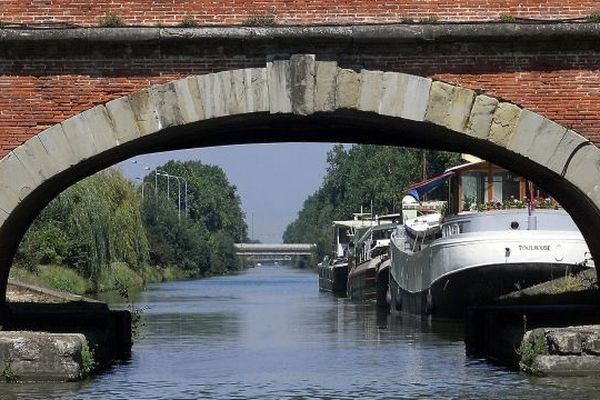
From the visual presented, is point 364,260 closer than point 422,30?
No

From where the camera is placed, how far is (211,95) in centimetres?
1658

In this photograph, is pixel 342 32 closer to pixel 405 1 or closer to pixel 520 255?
pixel 405 1

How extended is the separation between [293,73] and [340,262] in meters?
48.8

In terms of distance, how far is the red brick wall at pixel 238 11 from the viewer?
54.9 ft

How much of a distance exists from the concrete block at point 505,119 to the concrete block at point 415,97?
30.0 inches

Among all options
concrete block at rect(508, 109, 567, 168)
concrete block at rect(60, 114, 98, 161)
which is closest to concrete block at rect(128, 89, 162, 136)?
concrete block at rect(60, 114, 98, 161)

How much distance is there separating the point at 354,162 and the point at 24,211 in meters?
110

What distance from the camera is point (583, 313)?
20.8m

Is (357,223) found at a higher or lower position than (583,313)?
higher

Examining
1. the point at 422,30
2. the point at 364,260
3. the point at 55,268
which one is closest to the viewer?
the point at 422,30

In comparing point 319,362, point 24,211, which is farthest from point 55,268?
point 24,211

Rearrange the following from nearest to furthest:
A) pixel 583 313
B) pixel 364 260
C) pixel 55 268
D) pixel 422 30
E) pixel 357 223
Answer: pixel 422 30 → pixel 583 313 → pixel 55 268 → pixel 364 260 → pixel 357 223

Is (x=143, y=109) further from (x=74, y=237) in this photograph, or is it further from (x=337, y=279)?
(x=337, y=279)

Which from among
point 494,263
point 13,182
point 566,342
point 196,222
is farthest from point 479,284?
point 196,222
